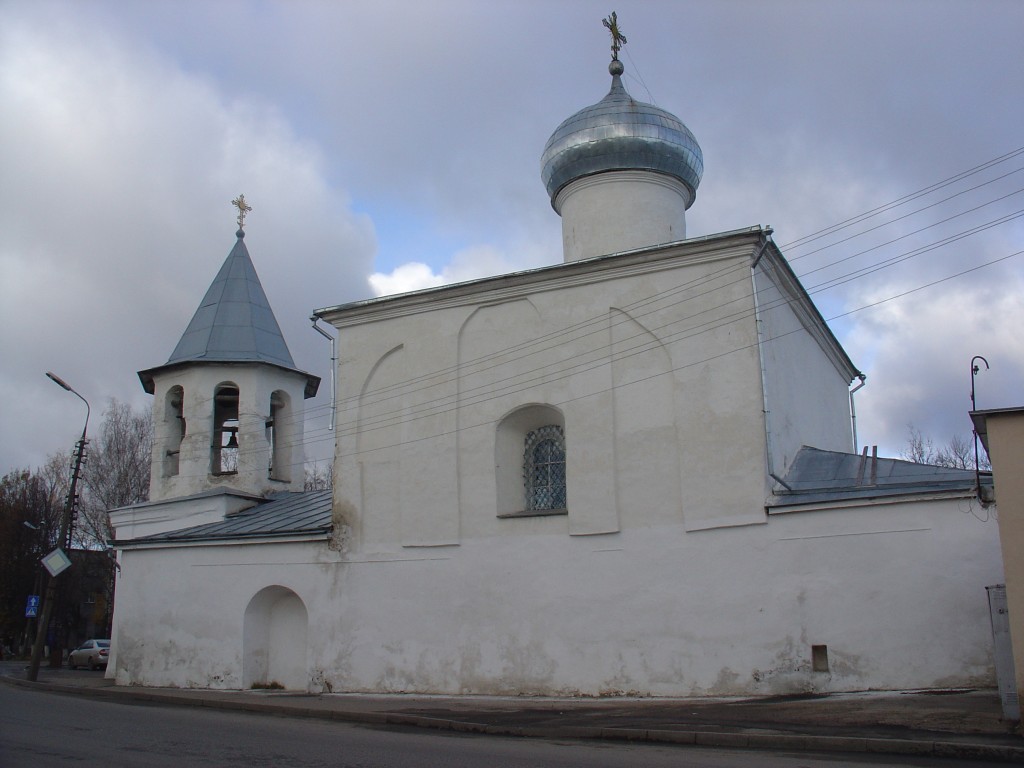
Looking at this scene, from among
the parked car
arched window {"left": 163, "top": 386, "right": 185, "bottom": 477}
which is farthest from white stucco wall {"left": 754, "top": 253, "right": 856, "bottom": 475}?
the parked car

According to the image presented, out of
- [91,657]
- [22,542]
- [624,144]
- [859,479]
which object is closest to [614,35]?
[624,144]

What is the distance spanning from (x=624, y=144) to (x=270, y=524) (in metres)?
8.74

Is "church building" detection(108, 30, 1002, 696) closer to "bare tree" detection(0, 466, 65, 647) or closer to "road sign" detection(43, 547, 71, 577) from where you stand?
"road sign" detection(43, 547, 71, 577)

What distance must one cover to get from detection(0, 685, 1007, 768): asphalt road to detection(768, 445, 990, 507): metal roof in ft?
14.2

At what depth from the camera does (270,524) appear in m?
16.0

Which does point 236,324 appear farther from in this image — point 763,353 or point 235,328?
point 763,353

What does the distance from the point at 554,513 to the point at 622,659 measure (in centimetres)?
214

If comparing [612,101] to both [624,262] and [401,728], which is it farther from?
[401,728]

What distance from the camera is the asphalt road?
6.99 meters

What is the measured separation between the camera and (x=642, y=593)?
1209cm

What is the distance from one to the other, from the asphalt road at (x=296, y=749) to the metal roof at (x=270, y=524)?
427 cm

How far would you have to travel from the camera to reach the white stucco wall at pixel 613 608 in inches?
412

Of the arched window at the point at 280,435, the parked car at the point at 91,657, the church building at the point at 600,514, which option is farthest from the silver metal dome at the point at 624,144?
the parked car at the point at 91,657

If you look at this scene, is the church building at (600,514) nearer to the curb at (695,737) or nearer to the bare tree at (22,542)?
the curb at (695,737)
